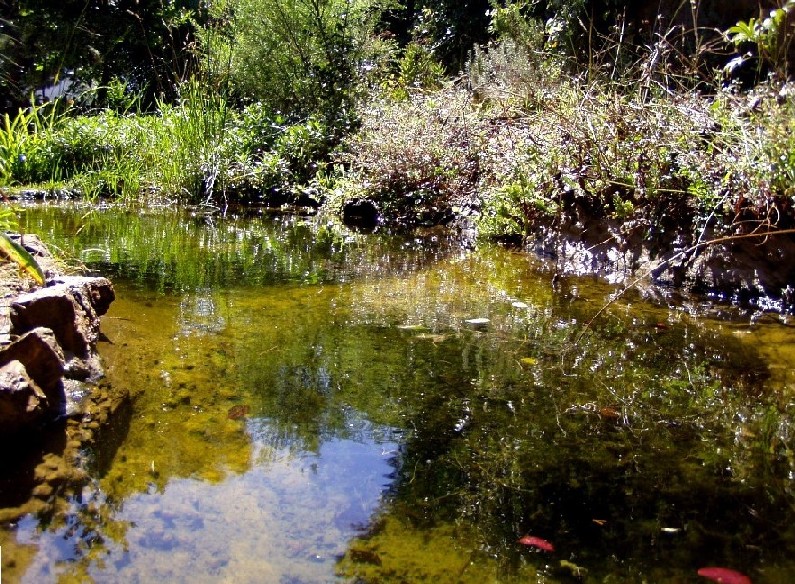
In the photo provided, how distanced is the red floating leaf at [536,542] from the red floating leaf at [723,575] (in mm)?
360

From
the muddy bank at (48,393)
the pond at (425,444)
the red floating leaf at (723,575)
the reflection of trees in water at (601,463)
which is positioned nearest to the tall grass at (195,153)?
the pond at (425,444)

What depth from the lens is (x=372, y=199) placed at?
26.3 ft

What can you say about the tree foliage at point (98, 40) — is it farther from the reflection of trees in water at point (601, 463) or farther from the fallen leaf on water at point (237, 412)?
the reflection of trees in water at point (601, 463)

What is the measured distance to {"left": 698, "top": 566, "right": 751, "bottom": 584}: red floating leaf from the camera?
1724 millimetres

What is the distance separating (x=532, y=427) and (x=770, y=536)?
845 mm

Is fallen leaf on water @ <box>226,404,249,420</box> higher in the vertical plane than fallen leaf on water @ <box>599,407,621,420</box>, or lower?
lower

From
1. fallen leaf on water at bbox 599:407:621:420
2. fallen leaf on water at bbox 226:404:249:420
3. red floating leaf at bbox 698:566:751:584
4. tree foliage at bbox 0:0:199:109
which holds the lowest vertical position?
red floating leaf at bbox 698:566:751:584

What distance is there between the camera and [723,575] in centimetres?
175

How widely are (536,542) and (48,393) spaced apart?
1701 millimetres

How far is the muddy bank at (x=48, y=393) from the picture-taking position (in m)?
2.08

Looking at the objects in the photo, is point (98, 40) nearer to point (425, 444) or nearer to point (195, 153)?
point (195, 153)

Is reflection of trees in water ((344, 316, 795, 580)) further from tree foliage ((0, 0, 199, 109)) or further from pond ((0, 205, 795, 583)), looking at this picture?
tree foliage ((0, 0, 199, 109))

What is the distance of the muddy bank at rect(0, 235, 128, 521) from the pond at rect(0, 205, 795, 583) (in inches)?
2.5

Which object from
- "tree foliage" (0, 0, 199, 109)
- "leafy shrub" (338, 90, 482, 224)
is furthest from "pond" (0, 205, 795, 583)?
"tree foliage" (0, 0, 199, 109)
